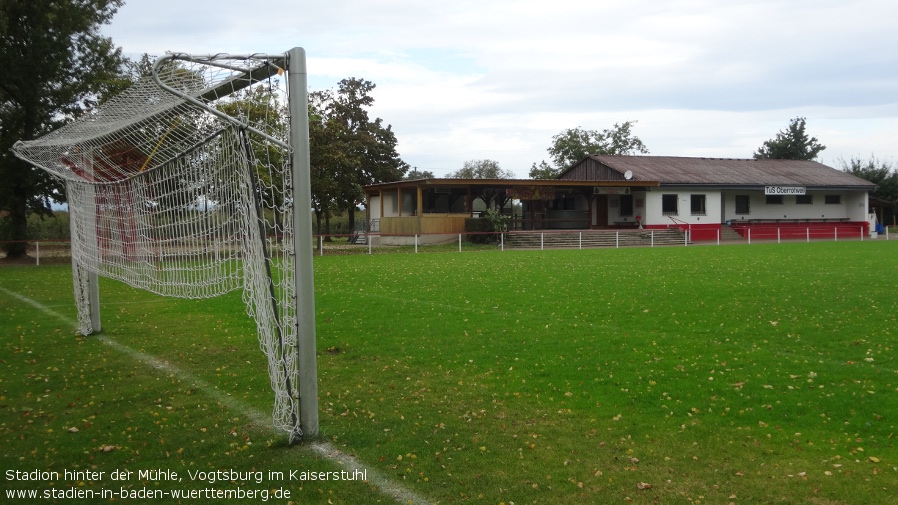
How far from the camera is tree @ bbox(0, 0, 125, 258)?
27.3m

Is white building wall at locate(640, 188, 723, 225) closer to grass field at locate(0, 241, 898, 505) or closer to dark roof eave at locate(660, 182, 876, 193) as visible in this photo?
dark roof eave at locate(660, 182, 876, 193)

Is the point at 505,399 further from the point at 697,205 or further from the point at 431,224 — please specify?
the point at 697,205

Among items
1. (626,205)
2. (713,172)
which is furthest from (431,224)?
(713,172)

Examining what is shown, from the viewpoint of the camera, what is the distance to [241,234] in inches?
251

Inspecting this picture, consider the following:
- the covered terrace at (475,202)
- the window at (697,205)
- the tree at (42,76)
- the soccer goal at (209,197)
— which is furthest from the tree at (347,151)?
the soccer goal at (209,197)

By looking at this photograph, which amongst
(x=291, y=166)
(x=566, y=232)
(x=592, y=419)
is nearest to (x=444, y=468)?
(x=592, y=419)

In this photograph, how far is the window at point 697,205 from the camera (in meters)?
45.7

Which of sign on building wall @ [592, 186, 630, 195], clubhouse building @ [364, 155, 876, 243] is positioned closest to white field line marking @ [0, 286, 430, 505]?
clubhouse building @ [364, 155, 876, 243]

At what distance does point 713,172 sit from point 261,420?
47.4 m

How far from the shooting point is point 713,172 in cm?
4909

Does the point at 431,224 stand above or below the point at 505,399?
above

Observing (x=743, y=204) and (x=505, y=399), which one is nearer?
(x=505, y=399)

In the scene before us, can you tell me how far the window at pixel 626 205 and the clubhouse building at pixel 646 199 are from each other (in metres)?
0.06

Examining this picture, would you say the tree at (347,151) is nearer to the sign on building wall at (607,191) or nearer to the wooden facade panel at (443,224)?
the wooden facade panel at (443,224)
